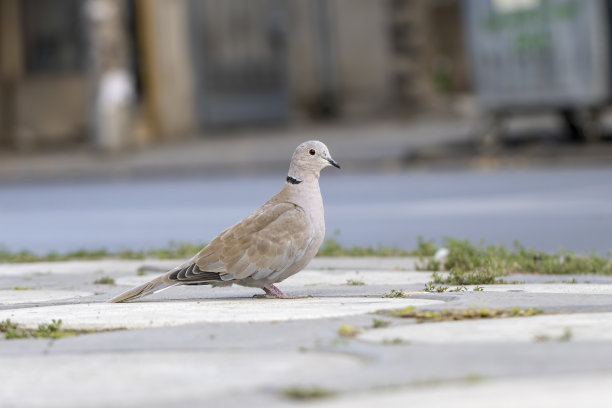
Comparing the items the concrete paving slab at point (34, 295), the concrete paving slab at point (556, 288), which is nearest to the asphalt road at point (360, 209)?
the concrete paving slab at point (34, 295)

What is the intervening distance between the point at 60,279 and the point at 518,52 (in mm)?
11742

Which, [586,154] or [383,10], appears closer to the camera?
[586,154]

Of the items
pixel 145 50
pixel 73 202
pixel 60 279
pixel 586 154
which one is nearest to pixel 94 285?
pixel 60 279

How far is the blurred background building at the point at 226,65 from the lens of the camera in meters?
25.8

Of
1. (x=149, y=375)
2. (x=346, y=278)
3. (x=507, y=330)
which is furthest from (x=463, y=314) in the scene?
(x=346, y=278)

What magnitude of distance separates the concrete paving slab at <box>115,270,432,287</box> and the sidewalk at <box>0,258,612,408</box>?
0.43 m

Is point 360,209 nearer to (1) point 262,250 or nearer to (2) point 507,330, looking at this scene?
(1) point 262,250

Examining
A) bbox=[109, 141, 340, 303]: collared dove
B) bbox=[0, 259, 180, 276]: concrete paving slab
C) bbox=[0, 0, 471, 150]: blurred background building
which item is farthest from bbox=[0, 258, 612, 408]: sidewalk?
bbox=[0, 0, 471, 150]: blurred background building

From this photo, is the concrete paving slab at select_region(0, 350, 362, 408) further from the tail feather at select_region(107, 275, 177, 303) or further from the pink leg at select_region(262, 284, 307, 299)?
the pink leg at select_region(262, 284, 307, 299)

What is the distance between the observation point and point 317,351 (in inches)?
183

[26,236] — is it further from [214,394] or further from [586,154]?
[214,394]

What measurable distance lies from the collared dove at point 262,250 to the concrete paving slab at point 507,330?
3.80 feet

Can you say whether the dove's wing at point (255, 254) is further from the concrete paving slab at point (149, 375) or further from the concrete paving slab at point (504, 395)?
the concrete paving slab at point (504, 395)

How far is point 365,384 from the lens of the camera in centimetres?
400
